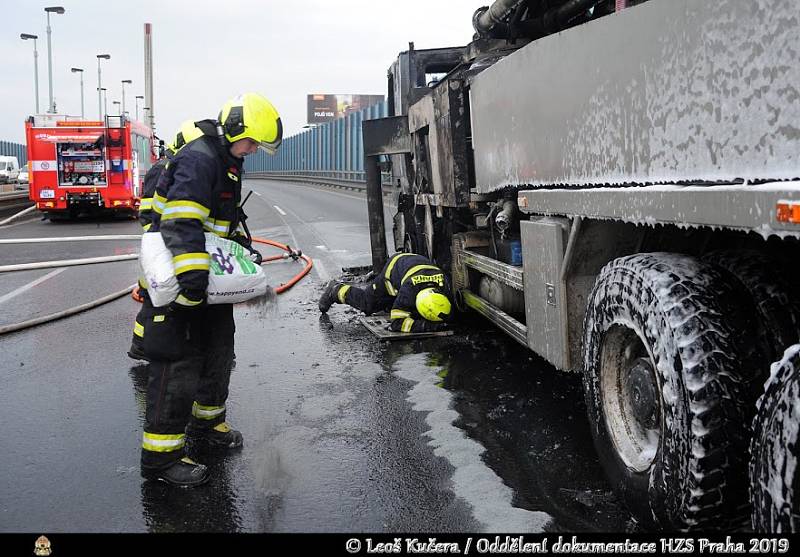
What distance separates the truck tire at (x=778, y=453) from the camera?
197cm

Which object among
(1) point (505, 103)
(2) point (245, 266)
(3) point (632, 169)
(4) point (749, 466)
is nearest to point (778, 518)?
(4) point (749, 466)

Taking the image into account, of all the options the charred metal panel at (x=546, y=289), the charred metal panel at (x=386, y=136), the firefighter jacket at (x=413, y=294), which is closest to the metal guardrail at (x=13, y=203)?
the charred metal panel at (x=386, y=136)

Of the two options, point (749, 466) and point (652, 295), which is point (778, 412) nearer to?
point (749, 466)

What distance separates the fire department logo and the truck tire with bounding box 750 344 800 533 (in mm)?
2471

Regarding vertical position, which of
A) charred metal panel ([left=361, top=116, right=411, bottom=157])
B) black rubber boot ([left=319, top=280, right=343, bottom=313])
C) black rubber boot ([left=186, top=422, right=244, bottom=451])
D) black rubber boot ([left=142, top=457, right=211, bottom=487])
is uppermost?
charred metal panel ([left=361, top=116, right=411, bottom=157])

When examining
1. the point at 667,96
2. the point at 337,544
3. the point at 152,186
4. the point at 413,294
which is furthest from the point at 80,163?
the point at 667,96

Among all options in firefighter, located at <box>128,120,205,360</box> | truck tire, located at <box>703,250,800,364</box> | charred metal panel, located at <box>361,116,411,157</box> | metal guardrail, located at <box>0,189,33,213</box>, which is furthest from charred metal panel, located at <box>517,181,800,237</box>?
metal guardrail, located at <box>0,189,33,213</box>

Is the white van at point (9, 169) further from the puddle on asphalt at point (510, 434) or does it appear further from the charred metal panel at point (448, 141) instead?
the puddle on asphalt at point (510, 434)

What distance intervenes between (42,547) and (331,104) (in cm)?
10515

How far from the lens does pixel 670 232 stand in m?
3.13

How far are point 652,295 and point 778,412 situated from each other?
687 millimetres

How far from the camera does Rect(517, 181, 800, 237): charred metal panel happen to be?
206 cm

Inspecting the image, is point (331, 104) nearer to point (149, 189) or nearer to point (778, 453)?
point (149, 189)

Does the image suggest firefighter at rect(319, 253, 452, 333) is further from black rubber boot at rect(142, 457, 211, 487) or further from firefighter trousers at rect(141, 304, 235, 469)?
black rubber boot at rect(142, 457, 211, 487)
